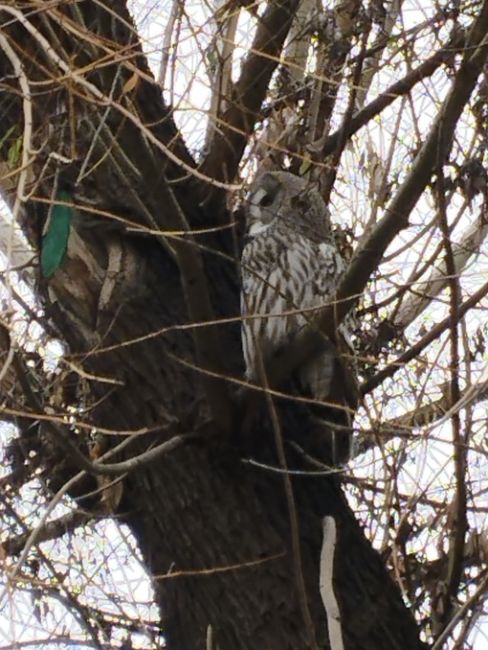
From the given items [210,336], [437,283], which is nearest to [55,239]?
[210,336]

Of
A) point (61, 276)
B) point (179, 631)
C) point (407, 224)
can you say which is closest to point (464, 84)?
point (407, 224)

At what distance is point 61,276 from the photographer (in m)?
3.37

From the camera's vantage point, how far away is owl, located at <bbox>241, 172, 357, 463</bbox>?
349 cm

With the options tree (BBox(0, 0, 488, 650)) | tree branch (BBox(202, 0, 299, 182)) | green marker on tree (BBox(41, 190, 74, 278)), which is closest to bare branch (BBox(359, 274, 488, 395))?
tree (BBox(0, 0, 488, 650))

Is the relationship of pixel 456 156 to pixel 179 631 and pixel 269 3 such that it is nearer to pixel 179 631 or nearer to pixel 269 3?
pixel 269 3

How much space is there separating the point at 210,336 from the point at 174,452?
0.37 metres

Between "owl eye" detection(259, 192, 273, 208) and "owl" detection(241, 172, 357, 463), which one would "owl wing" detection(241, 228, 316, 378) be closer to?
"owl" detection(241, 172, 357, 463)

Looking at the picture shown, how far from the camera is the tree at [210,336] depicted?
279 centimetres

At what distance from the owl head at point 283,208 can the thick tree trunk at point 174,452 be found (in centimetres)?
61

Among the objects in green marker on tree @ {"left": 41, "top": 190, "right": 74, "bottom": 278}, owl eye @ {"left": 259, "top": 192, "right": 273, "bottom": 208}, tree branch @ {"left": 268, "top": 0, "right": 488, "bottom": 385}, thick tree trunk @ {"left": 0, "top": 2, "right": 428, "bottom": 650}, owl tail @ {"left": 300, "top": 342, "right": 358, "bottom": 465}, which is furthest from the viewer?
owl eye @ {"left": 259, "top": 192, "right": 273, "bottom": 208}

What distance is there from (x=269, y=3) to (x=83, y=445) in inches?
51.7

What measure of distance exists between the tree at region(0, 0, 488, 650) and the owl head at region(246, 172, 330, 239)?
4.8 inches

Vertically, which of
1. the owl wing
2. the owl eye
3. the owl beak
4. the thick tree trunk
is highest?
the owl eye

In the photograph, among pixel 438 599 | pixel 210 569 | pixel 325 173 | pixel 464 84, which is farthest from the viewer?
pixel 325 173
